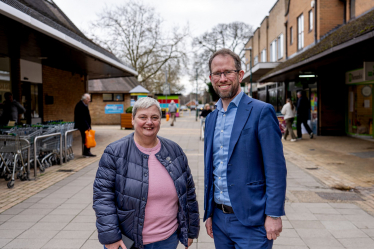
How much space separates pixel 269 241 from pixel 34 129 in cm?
723

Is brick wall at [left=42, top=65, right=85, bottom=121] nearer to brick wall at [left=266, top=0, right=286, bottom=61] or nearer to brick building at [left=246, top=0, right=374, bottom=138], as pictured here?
brick building at [left=246, top=0, right=374, bottom=138]

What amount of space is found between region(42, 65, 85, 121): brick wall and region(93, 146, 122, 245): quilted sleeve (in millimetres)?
13420

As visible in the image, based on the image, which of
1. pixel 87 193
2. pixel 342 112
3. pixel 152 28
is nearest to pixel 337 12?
pixel 342 112

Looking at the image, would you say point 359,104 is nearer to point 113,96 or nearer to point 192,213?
point 192,213

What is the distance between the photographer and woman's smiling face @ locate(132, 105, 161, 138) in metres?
2.21

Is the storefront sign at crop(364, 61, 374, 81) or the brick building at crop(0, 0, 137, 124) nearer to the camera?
the brick building at crop(0, 0, 137, 124)

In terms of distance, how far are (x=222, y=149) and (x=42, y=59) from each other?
12.6m

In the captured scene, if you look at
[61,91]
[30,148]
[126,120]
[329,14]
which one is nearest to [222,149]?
[30,148]

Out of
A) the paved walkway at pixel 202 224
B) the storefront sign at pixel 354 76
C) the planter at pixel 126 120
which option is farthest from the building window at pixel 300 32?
the paved walkway at pixel 202 224

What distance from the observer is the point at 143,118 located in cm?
224

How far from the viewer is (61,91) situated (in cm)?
1606

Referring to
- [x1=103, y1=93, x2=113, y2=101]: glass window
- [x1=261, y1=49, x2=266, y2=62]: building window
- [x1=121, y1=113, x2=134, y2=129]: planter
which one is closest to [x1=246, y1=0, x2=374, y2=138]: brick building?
[x1=121, y1=113, x2=134, y2=129]: planter

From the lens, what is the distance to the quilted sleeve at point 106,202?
2053 millimetres

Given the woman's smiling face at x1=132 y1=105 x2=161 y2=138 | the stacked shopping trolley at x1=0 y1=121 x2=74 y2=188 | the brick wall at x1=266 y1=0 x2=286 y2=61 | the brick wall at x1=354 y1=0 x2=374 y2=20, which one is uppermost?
the brick wall at x1=266 y1=0 x2=286 y2=61
